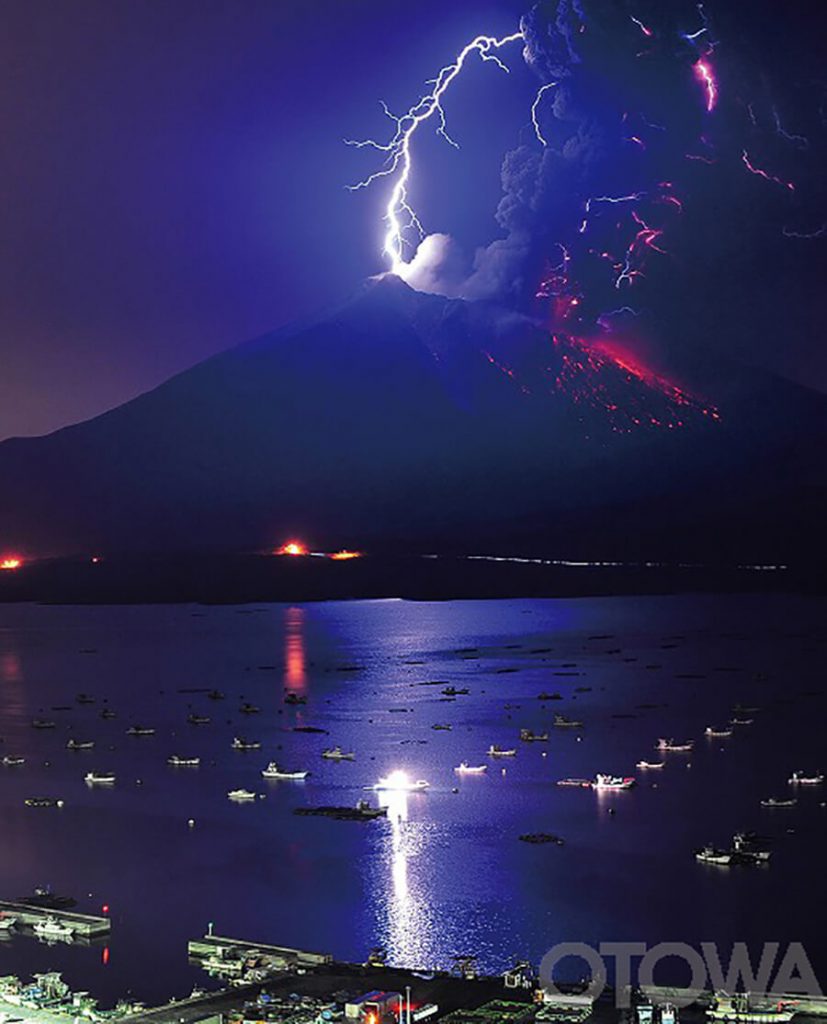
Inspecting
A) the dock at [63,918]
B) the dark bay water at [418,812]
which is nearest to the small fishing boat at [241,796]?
the dark bay water at [418,812]

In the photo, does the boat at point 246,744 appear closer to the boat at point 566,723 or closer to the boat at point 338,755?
the boat at point 338,755

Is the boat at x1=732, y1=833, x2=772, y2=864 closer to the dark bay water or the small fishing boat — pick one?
the dark bay water

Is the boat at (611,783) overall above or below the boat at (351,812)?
above

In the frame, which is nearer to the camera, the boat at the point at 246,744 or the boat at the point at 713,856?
the boat at the point at 713,856

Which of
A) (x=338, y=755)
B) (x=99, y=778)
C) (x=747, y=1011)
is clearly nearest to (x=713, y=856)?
(x=747, y=1011)

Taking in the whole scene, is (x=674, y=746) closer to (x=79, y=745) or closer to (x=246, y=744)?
(x=246, y=744)

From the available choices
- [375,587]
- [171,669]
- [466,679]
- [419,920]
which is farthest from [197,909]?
[375,587]
